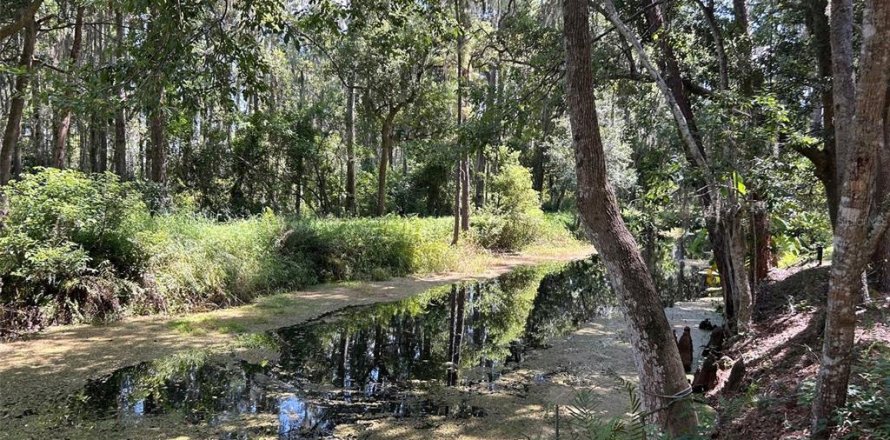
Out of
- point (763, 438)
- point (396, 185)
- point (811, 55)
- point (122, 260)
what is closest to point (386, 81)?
point (396, 185)

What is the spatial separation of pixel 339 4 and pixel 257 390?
4032 mm

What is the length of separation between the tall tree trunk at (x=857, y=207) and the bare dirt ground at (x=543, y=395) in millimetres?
1414

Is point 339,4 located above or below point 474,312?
above

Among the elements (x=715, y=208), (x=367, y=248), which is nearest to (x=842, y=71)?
(x=715, y=208)

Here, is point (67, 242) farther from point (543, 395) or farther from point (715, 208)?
point (715, 208)

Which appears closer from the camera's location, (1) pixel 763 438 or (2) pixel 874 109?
(2) pixel 874 109

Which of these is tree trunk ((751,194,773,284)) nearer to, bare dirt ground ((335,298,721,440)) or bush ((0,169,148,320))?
bare dirt ground ((335,298,721,440))

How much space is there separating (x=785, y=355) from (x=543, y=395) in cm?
227

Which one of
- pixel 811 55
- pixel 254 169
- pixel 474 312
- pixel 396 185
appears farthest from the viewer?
pixel 396 185

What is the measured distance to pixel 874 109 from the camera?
8.09ft

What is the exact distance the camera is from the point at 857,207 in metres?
2.51

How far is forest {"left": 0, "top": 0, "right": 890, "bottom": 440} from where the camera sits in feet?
10.9

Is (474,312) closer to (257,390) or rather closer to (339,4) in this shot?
(257,390)

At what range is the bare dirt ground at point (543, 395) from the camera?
4.71m
